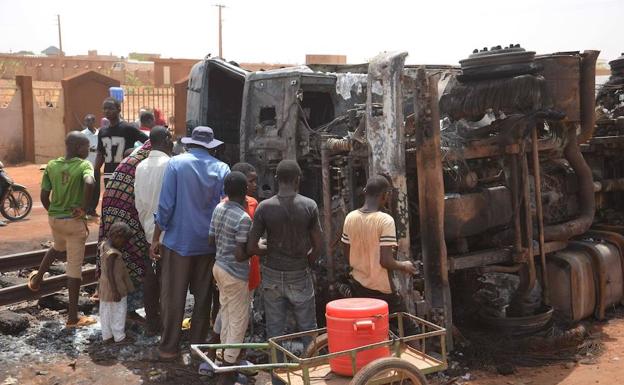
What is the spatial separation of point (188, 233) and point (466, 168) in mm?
2539

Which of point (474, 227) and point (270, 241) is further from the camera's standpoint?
point (474, 227)

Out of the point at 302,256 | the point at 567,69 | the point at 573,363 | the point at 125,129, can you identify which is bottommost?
the point at 573,363

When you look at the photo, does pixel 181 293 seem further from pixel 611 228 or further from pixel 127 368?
pixel 611 228

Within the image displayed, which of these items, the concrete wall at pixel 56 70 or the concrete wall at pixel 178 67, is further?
the concrete wall at pixel 56 70

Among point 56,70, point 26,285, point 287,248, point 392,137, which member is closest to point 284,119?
point 392,137

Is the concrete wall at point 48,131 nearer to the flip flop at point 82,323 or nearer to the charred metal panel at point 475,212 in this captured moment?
the flip flop at point 82,323

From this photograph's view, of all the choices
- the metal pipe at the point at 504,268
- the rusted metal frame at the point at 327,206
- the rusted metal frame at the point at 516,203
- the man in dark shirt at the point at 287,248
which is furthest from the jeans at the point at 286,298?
the rusted metal frame at the point at 516,203

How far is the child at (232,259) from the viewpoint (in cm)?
536

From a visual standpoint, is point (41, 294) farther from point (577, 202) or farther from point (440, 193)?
point (577, 202)

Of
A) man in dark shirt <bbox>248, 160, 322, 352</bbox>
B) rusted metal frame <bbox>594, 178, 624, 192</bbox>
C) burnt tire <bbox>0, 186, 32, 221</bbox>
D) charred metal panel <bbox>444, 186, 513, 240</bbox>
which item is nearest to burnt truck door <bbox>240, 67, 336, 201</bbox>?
charred metal panel <bbox>444, 186, 513, 240</bbox>

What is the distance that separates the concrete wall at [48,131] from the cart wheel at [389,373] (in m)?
18.6

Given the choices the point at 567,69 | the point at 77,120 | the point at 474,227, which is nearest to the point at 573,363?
the point at 474,227

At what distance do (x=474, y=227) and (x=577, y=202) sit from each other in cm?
172

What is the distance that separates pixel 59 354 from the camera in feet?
20.9
